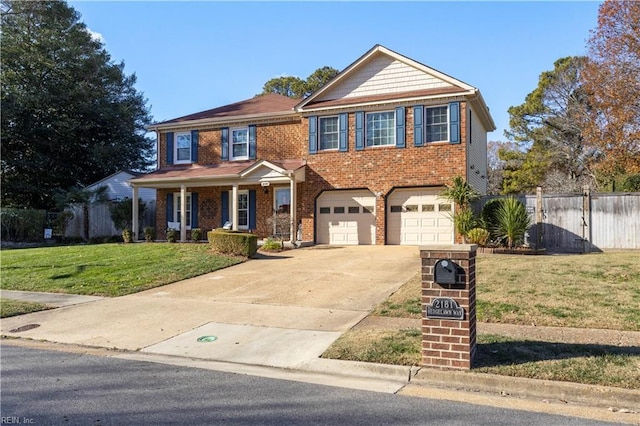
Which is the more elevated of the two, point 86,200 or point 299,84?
point 299,84

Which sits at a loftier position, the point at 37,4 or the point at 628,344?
the point at 37,4

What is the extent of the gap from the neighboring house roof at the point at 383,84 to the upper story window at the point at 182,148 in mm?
6504

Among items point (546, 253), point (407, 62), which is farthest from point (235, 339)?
point (407, 62)

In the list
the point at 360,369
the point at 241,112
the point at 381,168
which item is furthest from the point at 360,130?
the point at 360,369

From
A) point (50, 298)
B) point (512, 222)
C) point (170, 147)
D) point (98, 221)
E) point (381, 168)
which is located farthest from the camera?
point (98, 221)

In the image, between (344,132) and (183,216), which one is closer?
(344,132)

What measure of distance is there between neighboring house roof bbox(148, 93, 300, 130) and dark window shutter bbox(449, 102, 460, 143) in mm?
6834

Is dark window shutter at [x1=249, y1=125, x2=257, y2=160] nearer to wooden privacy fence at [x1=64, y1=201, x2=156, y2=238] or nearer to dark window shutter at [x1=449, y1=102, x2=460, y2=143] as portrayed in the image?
wooden privacy fence at [x1=64, y1=201, x2=156, y2=238]

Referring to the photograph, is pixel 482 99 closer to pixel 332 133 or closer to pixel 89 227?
pixel 332 133

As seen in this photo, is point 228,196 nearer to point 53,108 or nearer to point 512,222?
point 512,222

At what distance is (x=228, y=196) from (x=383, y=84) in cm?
860

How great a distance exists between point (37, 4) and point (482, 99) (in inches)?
1290

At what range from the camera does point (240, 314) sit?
8.70m

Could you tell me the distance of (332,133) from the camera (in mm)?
20250
